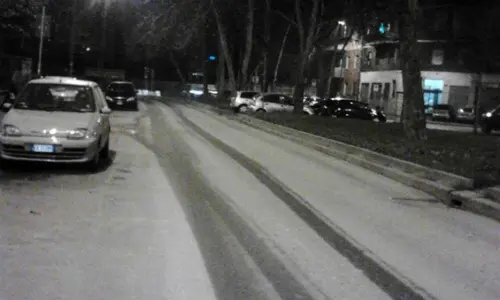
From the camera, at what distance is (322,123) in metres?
26.1

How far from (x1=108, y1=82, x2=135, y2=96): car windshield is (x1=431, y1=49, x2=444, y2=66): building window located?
30.7m

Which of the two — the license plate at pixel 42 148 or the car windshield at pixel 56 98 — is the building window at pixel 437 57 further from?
the license plate at pixel 42 148

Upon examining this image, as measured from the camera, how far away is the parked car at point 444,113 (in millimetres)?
47322

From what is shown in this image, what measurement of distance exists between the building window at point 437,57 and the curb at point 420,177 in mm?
37829

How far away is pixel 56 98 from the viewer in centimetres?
1229

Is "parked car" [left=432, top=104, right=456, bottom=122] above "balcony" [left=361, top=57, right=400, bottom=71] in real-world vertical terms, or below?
below

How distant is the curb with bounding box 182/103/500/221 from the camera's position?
1010 centimetres

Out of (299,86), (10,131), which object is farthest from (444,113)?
(10,131)

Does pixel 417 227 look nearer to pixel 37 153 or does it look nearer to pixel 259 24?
pixel 37 153

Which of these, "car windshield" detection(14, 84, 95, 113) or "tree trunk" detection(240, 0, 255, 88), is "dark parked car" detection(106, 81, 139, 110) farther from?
"car windshield" detection(14, 84, 95, 113)

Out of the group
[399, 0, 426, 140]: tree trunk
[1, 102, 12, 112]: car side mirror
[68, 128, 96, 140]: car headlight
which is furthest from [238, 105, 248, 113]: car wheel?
[68, 128, 96, 140]: car headlight

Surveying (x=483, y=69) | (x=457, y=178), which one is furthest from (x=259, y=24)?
(x=457, y=178)

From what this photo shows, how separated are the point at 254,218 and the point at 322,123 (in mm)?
17926

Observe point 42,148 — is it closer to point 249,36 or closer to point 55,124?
point 55,124
